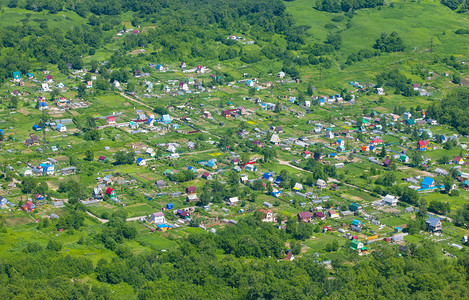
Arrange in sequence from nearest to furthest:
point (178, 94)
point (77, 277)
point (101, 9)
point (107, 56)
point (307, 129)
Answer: point (77, 277)
point (307, 129)
point (178, 94)
point (107, 56)
point (101, 9)

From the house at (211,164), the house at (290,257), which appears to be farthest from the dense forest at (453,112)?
the house at (290,257)

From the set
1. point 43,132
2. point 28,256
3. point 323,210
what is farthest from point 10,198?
point 323,210

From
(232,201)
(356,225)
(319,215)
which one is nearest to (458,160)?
(356,225)

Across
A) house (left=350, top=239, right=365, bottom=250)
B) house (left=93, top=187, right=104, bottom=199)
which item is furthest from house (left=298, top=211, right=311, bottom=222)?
house (left=93, top=187, right=104, bottom=199)

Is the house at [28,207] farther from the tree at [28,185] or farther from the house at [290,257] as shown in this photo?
the house at [290,257]

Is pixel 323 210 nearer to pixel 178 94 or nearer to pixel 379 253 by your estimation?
pixel 379 253

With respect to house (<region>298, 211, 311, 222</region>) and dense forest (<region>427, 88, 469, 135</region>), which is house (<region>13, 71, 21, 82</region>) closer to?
house (<region>298, 211, 311, 222</region>)
